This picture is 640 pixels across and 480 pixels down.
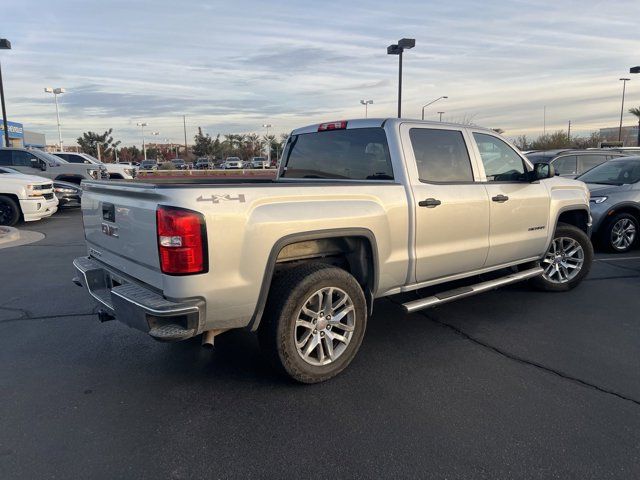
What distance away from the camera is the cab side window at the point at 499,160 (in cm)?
481

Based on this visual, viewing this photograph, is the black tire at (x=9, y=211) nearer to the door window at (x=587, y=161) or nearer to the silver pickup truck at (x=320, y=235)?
the silver pickup truck at (x=320, y=235)

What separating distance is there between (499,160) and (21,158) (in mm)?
15222

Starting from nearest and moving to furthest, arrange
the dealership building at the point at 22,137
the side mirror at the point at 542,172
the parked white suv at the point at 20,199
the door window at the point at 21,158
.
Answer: the side mirror at the point at 542,172, the parked white suv at the point at 20,199, the door window at the point at 21,158, the dealership building at the point at 22,137

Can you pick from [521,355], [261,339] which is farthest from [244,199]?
[521,355]

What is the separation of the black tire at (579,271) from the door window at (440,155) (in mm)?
1856

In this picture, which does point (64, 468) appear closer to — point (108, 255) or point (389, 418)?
point (108, 255)

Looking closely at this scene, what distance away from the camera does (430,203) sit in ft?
13.3

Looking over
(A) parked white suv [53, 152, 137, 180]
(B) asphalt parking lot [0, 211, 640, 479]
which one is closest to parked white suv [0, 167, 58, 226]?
(B) asphalt parking lot [0, 211, 640, 479]

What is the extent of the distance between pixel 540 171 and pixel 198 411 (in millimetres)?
4108

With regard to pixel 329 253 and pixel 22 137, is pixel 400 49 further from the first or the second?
pixel 22 137

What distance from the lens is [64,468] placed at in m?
2.59

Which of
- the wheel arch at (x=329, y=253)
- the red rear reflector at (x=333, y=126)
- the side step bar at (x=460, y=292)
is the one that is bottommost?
the side step bar at (x=460, y=292)

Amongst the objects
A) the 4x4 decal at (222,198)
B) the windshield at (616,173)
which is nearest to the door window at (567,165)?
the windshield at (616,173)

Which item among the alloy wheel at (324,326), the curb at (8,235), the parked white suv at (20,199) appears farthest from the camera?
the parked white suv at (20,199)
